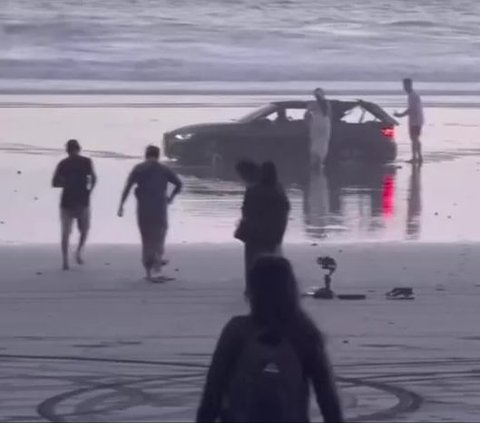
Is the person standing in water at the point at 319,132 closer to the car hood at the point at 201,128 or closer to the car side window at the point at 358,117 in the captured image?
the car hood at the point at 201,128

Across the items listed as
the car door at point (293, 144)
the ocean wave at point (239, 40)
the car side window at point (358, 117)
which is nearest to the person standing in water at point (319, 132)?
the car door at point (293, 144)

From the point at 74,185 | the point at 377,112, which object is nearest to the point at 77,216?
the point at 74,185

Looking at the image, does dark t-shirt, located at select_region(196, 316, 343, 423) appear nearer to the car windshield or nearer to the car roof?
the car windshield

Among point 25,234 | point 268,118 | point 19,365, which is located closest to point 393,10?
point 268,118

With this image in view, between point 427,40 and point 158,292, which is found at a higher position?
point 427,40

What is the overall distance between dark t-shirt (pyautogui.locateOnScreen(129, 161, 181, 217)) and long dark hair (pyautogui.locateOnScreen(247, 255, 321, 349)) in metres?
10.3

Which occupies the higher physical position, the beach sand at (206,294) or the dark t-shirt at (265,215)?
the dark t-shirt at (265,215)

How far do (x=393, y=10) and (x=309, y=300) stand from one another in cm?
5815

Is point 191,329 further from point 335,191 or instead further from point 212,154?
point 212,154

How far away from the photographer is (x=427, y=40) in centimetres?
6359

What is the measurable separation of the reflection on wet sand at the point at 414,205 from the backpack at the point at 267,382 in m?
13.2

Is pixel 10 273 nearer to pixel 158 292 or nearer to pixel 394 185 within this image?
pixel 158 292

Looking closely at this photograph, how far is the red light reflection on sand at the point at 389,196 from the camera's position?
2195 centimetres

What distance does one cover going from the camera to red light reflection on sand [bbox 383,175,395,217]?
72.0ft
